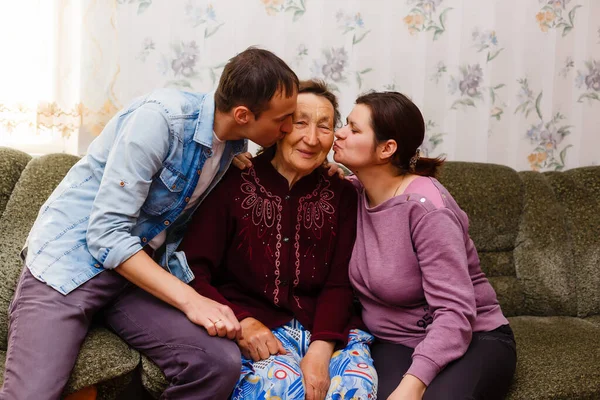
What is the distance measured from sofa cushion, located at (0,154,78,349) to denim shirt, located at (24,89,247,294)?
23 centimetres

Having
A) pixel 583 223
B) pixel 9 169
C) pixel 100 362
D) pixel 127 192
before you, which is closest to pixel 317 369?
pixel 100 362

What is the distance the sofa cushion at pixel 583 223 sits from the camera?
90.2 inches

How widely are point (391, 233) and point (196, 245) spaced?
1.67 ft

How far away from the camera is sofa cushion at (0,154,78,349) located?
1787 mm

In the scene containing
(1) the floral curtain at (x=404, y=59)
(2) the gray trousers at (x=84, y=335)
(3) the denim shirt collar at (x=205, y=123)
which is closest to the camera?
(2) the gray trousers at (x=84, y=335)

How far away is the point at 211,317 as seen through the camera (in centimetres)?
150

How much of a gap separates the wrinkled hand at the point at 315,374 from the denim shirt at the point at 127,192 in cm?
37

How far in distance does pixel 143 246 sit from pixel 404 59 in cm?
129

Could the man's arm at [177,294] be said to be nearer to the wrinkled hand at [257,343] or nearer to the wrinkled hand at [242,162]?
the wrinkled hand at [257,343]

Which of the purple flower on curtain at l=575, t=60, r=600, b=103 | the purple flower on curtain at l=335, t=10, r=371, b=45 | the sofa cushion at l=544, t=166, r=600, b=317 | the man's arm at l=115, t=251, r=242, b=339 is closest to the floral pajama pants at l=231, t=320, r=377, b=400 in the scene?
the man's arm at l=115, t=251, r=242, b=339

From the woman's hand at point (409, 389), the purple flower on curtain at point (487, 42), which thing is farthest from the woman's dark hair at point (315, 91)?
the purple flower on curtain at point (487, 42)

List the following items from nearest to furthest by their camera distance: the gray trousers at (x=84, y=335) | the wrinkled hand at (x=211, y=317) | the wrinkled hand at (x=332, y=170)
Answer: the gray trousers at (x=84, y=335) → the wrinkled hand at (x=211, y=317) → the wrinkled hand at (x=332, y=170)

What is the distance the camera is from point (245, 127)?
1640 mm

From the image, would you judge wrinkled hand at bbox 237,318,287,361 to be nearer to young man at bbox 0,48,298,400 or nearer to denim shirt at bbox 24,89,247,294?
young man at bbox 0,48,298,400
